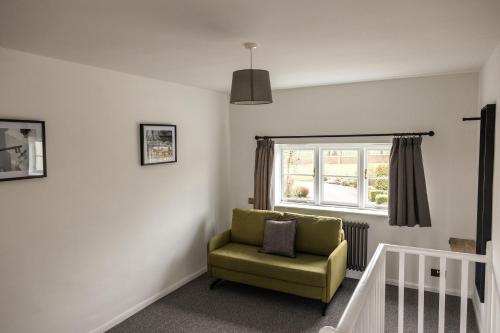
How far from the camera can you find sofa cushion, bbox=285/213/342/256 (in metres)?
4.02

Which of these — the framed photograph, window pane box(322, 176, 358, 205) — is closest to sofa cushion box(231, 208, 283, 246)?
window pane box(322, 176, 358, 205)

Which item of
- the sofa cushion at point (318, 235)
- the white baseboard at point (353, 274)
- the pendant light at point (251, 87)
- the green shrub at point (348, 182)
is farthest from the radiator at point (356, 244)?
the pendant light at point (251, 87)

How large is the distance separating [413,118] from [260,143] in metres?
1.93

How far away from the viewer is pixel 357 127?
172 inches

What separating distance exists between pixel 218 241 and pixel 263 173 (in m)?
1.11

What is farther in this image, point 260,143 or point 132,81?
point 260,143

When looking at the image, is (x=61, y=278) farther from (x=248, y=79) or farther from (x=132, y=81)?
(x=248, y=79)

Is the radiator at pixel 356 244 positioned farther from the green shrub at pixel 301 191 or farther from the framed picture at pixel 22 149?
the framed picture at pixel 22 149

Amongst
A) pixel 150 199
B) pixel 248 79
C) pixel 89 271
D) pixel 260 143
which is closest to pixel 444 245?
pixel 260 143

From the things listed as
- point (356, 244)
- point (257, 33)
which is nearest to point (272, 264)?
point (356, 244)

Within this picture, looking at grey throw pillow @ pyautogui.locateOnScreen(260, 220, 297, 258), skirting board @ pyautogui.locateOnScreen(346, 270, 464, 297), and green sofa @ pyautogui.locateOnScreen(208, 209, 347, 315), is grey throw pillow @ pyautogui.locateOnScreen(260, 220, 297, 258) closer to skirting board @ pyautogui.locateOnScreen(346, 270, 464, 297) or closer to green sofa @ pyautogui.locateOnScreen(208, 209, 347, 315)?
green sofa @ pyautogui.locateOnScreen(208, 209, 347, 315)

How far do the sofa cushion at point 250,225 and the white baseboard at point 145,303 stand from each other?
699 millimetres

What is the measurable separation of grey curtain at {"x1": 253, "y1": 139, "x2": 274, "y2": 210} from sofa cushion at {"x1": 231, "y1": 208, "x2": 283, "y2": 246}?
287mm

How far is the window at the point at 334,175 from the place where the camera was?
4.44 m
